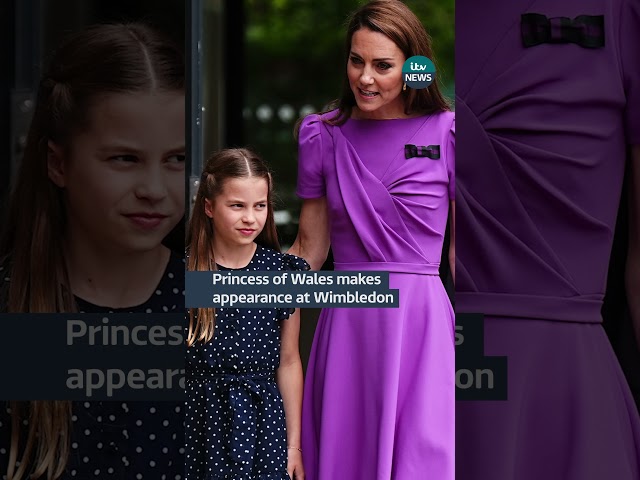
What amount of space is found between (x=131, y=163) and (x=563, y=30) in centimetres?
133

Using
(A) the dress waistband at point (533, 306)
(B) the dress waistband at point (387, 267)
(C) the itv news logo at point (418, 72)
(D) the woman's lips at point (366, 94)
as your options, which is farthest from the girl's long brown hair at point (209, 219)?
(A) the dress waistband at point (533, 306)

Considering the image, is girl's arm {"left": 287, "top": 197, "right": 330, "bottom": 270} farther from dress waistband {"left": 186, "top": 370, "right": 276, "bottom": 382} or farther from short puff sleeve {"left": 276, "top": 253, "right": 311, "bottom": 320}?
dress waistband {"left": 186, "top": 370, "right": 276, "bottom": 382}

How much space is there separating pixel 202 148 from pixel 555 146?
104cm

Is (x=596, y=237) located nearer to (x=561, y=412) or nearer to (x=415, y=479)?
(x=561, y=412)

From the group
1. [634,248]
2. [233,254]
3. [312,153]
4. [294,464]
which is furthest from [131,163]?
[634,248]

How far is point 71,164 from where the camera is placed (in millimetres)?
3766

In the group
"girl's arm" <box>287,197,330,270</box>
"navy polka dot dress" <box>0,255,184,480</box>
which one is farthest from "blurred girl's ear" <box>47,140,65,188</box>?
"girl's arm" <box>287,197,330,270</box>

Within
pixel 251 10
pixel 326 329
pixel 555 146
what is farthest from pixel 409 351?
pixel 251 10

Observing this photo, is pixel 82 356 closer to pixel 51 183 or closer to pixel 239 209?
pixel 51 183

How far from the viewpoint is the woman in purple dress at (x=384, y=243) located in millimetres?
3680

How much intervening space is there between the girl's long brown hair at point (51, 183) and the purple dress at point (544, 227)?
94 centimetres

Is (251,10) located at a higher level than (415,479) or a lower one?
higher

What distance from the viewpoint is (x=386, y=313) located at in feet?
12.1

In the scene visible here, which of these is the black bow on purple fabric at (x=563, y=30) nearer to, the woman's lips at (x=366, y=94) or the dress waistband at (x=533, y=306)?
the woman's lips at (x=366, y=94)
